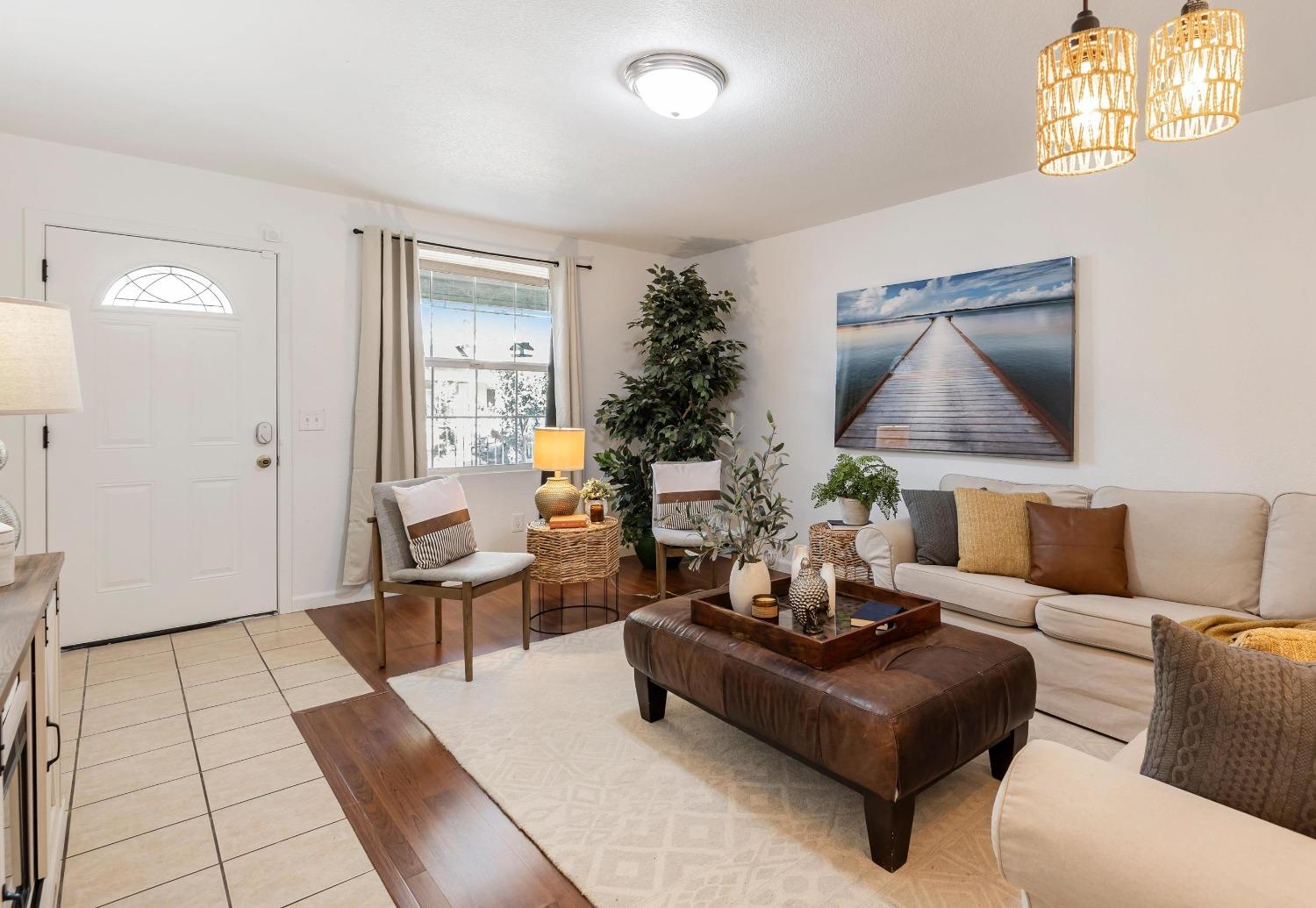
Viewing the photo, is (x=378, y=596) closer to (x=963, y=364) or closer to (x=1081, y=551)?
(x=1081, y=551)

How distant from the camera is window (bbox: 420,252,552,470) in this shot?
455cm

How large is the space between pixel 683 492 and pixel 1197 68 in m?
3.36

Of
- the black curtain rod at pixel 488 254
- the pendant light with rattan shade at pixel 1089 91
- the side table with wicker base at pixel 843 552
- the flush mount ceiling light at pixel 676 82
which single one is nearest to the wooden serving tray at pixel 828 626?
the side table with wicker base at pixel 843 552

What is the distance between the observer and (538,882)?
68.1 inches

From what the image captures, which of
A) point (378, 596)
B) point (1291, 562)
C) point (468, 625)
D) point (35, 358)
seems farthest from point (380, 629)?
point (1291, 562)

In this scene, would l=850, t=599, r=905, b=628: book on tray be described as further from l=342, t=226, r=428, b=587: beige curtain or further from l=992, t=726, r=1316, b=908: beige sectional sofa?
l=342, t=226, r=428, b=587: beige curtain

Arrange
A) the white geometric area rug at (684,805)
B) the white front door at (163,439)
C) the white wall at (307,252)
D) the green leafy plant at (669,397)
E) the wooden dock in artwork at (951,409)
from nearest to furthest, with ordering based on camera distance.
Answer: the white geometric area rug at (684,805)
the white wall at (307,252)
the white front door at (163,439)
the wooden dock in artwork at (951,409)
the green leafy plant at (669,397)

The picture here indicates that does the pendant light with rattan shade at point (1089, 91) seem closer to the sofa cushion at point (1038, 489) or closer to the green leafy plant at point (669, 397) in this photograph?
the sofa cushion at point (1038, 489)

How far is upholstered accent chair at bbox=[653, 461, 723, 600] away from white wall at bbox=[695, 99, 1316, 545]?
1.27 meters

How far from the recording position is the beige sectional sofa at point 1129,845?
797 mm

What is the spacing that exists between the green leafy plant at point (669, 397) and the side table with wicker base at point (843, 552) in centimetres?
133

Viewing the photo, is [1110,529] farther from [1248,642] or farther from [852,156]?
[852,156]

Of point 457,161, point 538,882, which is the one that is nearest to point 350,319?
point 457,161

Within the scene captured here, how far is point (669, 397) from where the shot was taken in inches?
196
